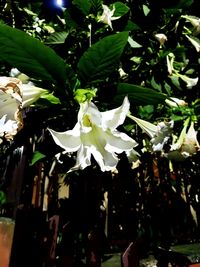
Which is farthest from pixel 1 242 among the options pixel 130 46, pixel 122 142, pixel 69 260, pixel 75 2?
pixel 130 46

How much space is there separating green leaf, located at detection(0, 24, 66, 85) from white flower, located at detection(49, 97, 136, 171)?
0.54ft

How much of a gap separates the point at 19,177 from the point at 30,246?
0.30 m

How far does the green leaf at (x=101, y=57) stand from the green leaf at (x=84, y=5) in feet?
1.84

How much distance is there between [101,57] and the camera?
0.97m

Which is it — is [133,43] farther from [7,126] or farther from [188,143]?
[7,126]

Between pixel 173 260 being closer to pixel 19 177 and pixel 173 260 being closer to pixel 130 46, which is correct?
pixel 19 177

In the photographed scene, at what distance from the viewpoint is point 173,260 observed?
1323mm

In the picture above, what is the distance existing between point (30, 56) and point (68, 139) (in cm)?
29

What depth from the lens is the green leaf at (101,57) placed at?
939mm

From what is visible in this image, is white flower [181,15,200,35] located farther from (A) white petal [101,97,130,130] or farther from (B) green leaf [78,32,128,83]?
(A) white petal [101,97,130,130]

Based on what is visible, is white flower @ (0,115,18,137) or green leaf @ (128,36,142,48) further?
green leaf @ (128,36,142,48)

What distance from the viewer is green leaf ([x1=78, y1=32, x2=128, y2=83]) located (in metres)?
0.94

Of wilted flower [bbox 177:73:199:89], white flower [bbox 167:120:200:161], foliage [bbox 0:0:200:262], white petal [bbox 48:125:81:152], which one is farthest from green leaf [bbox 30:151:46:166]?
wilted flower [bbox 177:73:199:89]

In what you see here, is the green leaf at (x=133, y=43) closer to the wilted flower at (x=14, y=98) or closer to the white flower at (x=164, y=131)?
the white flower at (x=164, y=131)
